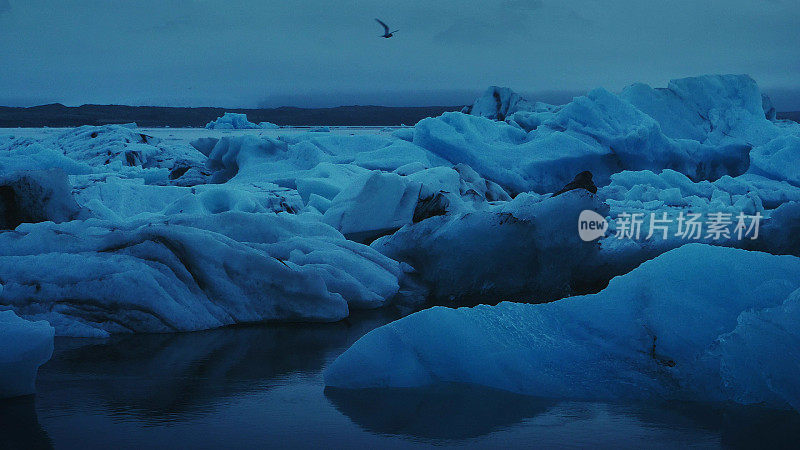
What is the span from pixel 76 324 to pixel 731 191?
11176mm

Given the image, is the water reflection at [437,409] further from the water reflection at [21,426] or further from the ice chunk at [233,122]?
the ice chunk at [233,122]

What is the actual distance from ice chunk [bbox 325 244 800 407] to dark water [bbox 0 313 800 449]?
118 mm

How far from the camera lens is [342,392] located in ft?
13.5

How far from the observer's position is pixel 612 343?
13.8 feet

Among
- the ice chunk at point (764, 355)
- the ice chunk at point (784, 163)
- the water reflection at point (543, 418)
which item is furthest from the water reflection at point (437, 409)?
the ice chunk at point (784, 163)

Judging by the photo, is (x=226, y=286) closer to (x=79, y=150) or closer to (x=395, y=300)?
(x=395, y=300)

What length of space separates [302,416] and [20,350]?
1301 mm

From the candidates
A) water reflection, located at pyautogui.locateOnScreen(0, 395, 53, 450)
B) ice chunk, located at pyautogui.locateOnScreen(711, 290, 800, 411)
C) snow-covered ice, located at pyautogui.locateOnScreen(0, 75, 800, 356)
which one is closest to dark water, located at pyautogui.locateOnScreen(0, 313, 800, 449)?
water reflection, located at pyautogui.locateOnScreen(0, 395, 53, 450)

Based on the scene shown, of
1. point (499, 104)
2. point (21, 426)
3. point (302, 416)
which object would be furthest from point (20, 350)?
point (499, 104)

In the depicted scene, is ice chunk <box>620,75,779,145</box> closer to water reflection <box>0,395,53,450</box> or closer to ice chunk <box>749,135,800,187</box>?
ice chunk <box>749,135,800,187</box>

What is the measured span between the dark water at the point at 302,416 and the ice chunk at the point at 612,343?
12 cm

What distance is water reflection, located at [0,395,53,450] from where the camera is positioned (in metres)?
3.28

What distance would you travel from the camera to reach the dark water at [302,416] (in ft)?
11.1

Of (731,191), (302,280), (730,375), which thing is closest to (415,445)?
(730,375)
